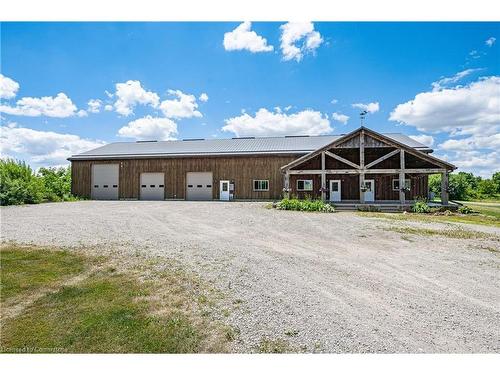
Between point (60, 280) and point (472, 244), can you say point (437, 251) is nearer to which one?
point (472, 244)

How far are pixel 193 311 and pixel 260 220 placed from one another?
9380mm

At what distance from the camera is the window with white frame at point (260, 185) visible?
25938mm

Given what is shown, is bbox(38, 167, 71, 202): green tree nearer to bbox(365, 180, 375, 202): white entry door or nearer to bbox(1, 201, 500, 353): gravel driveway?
bbox(1, 201, 500, 353): gravel driveway

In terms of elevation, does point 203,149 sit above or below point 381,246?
above

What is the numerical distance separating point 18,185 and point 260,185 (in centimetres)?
1869

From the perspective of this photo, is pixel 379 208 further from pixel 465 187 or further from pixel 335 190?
pixel 465 187

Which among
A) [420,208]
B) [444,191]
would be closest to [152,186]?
[420,208]

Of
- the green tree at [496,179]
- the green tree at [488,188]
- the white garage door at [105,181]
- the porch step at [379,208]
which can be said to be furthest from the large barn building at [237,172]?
the green tree at [496,179]

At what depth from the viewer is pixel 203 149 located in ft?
94.3

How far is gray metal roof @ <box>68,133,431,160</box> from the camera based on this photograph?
2667cm

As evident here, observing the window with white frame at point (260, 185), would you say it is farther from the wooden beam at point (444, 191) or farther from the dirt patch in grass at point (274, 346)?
the dirt patch in grass at point (274, 346)

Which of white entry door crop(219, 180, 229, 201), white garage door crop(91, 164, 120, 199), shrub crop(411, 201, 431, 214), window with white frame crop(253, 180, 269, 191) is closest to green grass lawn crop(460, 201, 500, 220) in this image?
shrub crop(411, 201, 431, 214)

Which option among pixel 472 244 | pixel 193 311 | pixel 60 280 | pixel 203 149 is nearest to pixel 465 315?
pixel 193 311

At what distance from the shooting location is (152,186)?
92.2 feet
